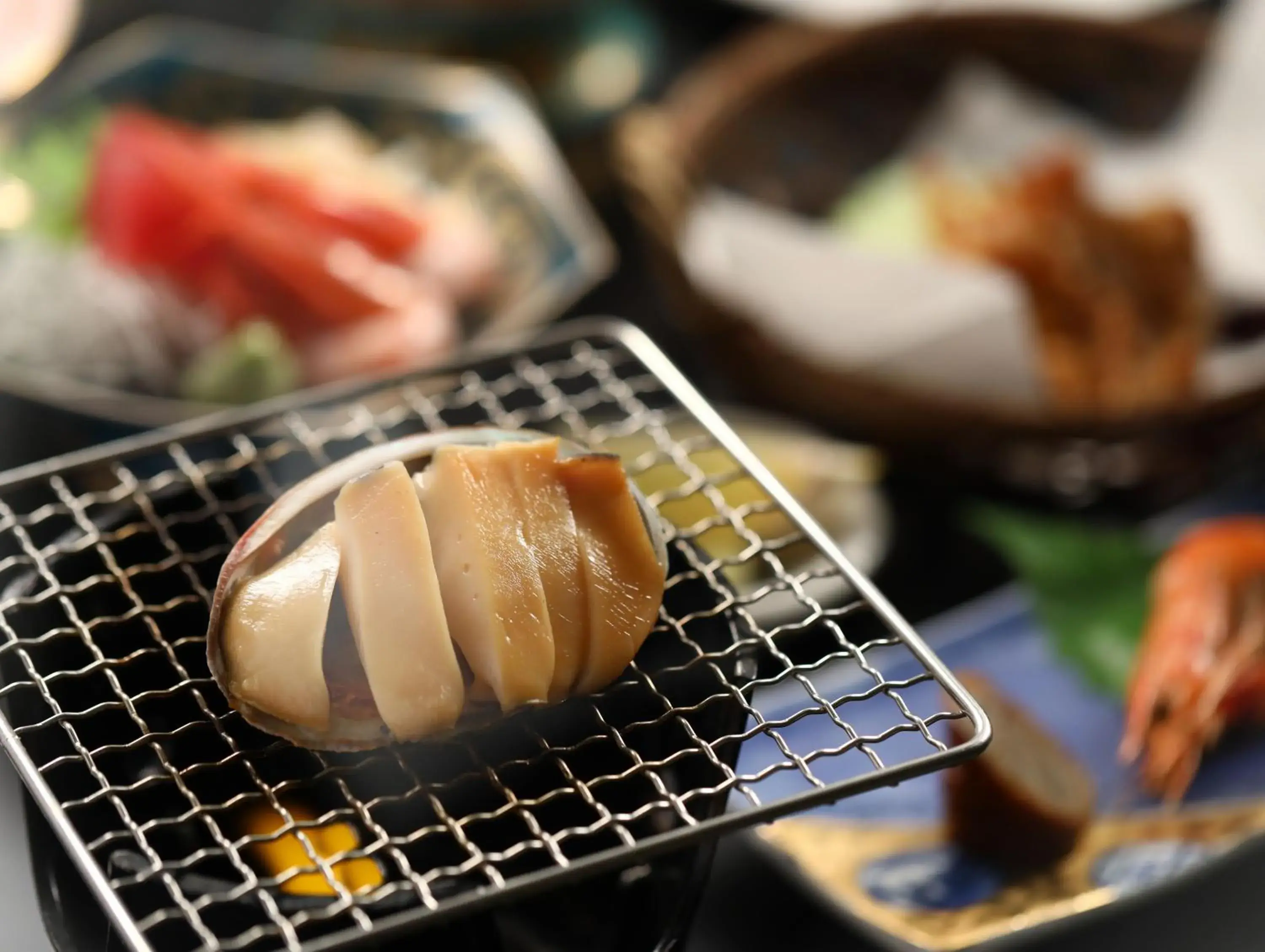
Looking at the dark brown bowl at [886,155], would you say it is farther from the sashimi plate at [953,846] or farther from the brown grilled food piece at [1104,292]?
the sashimi plate at [953,846]

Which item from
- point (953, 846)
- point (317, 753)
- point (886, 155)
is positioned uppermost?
point (317, 753)

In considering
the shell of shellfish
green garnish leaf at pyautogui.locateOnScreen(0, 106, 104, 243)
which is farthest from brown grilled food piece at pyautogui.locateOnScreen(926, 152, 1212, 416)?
green garnish leaf at pyautogui.locateOnScreen(0, 106, 104, 243)

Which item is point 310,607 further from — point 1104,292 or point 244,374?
point 1104,292

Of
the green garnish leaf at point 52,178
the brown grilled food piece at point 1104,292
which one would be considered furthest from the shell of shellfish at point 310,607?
the green garnish leaf at point 52,178

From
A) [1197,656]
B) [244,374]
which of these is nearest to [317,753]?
[244,374]

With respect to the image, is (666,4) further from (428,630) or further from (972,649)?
(428,630)

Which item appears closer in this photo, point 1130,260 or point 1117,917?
point 1117,917

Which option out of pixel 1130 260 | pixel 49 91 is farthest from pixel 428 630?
pixel 49 91
